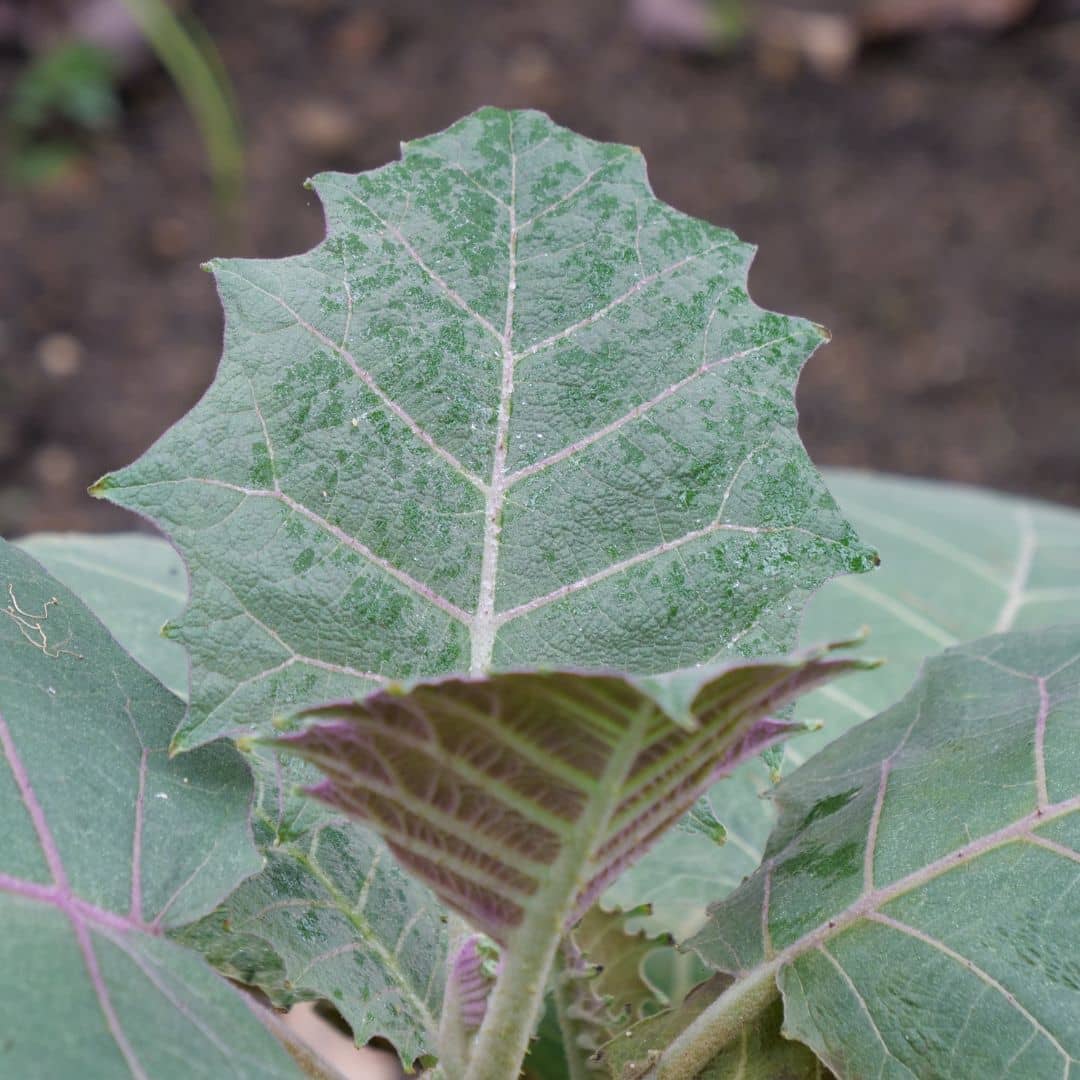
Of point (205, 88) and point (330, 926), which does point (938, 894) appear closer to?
point (330, 926)

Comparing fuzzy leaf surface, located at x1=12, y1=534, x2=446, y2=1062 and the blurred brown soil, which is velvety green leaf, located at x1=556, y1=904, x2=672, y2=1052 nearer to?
fuzzy leaf surface, located at x1=12, y1=534, x2=446, y2=1062

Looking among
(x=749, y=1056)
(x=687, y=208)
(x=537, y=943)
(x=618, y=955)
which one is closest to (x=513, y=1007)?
(x=537, y=943)

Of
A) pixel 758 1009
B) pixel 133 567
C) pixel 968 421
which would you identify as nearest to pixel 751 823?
pixel 758 1009

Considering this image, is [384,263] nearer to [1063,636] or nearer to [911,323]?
[1063,636]

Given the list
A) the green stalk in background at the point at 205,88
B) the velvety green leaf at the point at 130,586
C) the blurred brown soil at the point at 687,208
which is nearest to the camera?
the velvety green leaf at the point at 130,586

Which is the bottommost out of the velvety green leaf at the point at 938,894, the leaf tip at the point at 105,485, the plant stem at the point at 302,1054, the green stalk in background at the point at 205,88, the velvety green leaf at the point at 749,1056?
the plant stem at the point at 302,1054

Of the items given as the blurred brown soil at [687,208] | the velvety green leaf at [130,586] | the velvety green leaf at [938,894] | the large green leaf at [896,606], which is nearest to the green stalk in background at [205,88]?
the blurred brown soil at [687,208]

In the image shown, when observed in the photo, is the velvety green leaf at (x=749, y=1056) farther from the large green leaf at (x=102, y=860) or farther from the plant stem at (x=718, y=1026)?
the large green leaf at (x=102, y=860)
